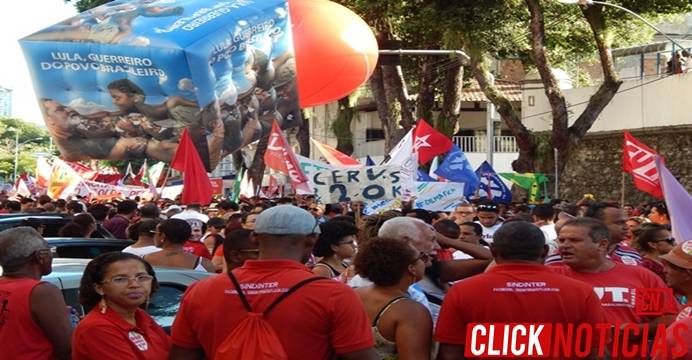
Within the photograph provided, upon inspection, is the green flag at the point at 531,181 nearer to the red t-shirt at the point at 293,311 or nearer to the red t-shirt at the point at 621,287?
the red t-shirt at the point at 621,287

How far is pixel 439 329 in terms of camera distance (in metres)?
4.91

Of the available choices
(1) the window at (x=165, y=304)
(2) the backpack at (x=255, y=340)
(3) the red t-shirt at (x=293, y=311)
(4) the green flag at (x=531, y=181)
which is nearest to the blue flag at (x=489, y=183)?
(4) the green flag at (x=531, y=181)

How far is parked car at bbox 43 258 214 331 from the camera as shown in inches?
235

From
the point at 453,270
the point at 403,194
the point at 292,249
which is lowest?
the point at 403,194

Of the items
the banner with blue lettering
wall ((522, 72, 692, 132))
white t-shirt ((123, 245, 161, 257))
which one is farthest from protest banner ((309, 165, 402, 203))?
wall ((522, 72, 692, 132))

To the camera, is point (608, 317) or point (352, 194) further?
point (352, 194)

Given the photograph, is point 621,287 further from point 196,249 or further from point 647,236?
point 196,249

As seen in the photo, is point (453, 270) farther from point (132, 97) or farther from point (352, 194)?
point (132, 97)

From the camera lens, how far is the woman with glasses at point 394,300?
4.75 m

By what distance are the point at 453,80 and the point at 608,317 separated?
24.7 metres

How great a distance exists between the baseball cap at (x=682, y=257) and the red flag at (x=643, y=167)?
907 centimetres

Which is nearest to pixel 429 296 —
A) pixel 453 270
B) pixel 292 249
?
pixel 453 270

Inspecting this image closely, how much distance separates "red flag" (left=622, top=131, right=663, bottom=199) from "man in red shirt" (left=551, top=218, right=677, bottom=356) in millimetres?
8403

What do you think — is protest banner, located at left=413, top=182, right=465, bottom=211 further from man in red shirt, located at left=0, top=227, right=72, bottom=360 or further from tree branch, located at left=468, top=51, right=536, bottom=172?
man in red shirt, located at left=0, top=227, right=72, bottom=360
